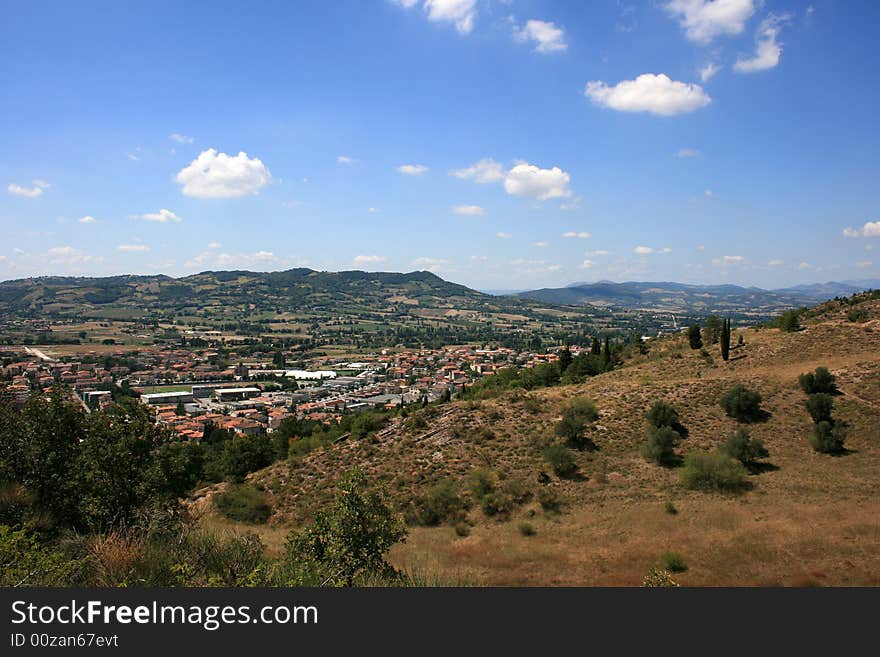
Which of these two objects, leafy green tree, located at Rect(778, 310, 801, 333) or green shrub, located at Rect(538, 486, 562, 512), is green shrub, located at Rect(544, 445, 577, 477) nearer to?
green shrub, located at Rect(538, 486, 562, 512)

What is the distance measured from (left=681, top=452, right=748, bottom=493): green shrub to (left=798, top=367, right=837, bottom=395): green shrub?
9.93m

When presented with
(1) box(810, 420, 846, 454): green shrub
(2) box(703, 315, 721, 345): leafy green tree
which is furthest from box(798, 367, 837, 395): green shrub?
(2) box(703, 315, 721, 345): leafy green tree

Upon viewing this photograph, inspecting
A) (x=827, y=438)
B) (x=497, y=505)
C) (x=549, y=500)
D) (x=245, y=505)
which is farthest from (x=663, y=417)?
(x=245, y=505)

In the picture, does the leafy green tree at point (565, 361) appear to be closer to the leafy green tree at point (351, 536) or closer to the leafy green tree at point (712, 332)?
the leafy green tree at point (712, 332)

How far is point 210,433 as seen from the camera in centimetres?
5153

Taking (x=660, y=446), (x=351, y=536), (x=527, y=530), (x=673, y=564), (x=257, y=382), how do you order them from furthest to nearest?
(x=257, y=382), (x=660, y=446), (x=527, y=530), (x=673, y=564), (x=351, y=536)

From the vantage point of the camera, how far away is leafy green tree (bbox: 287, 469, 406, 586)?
9213mm

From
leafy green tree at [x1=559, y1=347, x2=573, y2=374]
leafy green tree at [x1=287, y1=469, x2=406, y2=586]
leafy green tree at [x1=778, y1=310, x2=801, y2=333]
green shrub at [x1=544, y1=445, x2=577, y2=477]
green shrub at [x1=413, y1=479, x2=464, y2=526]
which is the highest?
leafy green tree at [x1=778, y1=310, x2=801, y2=333]

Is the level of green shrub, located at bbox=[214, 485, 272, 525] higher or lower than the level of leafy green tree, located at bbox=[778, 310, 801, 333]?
lower

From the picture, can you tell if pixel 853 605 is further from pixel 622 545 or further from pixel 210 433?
pixel 210 433

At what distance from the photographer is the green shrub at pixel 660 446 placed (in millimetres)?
23828

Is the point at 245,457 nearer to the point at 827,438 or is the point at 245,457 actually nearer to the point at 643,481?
the point at 643,481

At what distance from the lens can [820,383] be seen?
2738 centimetres

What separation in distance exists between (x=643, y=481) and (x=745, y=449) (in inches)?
208
